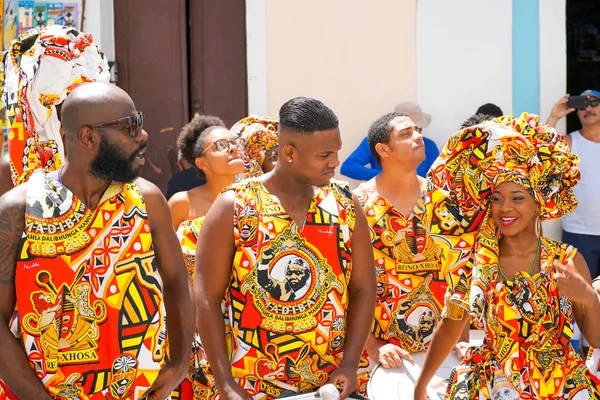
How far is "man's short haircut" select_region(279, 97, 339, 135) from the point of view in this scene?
13.2ft

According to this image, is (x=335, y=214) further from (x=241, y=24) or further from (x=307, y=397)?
(x=241, y=24)

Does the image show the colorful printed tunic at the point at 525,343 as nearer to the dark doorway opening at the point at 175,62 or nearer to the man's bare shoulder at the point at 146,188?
the man's bare shoulder at the point at 146,188

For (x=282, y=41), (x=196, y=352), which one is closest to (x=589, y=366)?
(x=196, y=352)

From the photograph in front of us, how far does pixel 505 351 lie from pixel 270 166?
2.36 meters

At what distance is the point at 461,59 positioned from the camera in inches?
332

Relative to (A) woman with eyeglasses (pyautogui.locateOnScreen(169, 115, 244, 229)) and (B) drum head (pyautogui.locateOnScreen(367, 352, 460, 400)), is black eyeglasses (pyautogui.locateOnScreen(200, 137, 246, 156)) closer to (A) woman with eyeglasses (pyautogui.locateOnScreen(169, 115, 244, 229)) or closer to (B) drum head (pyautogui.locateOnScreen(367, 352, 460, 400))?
(A) woman with eyeglasses (pyautogui.locateOnScreen(169, 115, 244, 229))

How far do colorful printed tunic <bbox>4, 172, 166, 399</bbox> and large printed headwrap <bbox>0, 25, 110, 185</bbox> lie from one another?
103cm

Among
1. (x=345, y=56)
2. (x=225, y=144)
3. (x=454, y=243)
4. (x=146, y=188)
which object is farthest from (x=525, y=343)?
(x=345, y=56)

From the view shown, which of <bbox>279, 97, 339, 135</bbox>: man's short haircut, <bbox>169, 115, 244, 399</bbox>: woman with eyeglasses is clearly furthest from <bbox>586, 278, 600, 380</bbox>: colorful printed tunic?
<bbox>169, 115, 244, 399</bbox>: woman with eyeglasses

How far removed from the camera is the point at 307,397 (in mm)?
3668

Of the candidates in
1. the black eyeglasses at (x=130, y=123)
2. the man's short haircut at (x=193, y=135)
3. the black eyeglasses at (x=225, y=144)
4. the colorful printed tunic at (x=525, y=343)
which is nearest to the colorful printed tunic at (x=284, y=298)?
the colorful printed tunic at (x=525, y=343)

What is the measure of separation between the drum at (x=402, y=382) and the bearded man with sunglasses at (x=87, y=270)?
4.12ft

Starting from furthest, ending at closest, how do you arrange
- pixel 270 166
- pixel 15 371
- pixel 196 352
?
pixel 270 166 → pixel 196 352 → pixel 15 371

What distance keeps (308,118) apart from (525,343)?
128 cm
